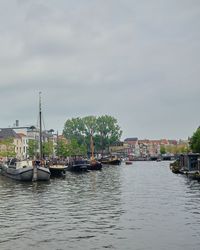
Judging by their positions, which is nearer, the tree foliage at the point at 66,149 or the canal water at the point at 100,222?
the canal water at the point at 100,222

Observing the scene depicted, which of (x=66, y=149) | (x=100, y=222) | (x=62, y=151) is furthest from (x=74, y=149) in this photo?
(x=100, y=222)

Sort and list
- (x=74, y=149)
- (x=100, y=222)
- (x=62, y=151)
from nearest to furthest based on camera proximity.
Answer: (x=100, y=222) < (x=62, y=151) < (x=74, y=149)

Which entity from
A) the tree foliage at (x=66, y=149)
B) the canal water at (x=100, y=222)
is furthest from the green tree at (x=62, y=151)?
the canal water at (x=100, y=222)

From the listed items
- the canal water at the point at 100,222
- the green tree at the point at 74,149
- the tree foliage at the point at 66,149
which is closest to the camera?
the canal water at the point at 100,222

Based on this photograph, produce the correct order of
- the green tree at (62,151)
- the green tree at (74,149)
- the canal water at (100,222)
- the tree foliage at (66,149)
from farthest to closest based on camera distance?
the green tree at (74,149), the tree foliage at (66,149), the green tree at (62,151), the canal water at (100,222)

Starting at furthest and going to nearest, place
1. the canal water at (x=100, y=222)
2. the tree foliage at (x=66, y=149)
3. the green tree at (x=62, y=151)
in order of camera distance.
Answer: the tree foliage at (x=66, y=149), the green tree at (x=62, y=151), the canal water at (x=100, y=222)

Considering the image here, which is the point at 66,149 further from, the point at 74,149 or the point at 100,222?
the point at 100,222

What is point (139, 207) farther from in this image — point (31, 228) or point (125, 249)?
point (125, 249)

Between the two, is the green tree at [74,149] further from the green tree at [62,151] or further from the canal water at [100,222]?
the canal water at [100,222]

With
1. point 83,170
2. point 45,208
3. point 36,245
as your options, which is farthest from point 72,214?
point 83,170

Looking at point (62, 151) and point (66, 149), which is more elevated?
point (66, 149)

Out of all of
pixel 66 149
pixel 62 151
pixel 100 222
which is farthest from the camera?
pixel 66 149

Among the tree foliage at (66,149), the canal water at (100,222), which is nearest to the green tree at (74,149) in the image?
the tree foliage at (66,149)

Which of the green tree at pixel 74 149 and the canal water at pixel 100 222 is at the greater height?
the green tree at pixel 74 149
